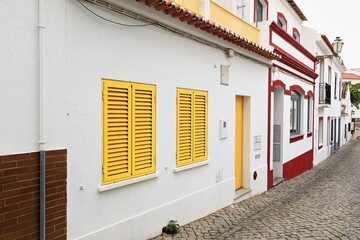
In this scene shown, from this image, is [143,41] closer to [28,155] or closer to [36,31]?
[36,31]

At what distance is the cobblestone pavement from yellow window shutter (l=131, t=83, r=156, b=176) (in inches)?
52.5

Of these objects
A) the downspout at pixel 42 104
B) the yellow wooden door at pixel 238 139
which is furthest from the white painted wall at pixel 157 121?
the yellow wooden door at pixel 238 139

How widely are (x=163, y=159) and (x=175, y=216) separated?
1.17m

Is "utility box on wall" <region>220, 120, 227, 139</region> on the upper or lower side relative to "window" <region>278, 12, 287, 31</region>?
lower

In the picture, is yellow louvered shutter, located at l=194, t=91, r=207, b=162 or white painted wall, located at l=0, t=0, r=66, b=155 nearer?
white painted wall, located at l=0, t=0, r=66, b=155

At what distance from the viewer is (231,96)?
26.0ft

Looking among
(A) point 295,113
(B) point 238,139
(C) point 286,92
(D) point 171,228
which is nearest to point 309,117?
(A) point 295,113

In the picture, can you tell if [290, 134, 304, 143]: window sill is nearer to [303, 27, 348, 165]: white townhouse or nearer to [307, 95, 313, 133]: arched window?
[307, 95, 313, 133]: arched window

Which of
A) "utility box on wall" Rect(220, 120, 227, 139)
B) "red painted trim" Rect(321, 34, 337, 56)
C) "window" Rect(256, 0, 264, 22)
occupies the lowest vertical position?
"utility box on wall" Rect(220, 120, 227, 139)

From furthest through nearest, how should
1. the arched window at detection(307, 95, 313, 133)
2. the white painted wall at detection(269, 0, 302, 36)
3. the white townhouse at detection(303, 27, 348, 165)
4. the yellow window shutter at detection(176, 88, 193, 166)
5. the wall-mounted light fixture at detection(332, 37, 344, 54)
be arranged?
the wall-mounted light fixture at detection(332, 37, 344, 54) < the white townhouse at detection(303, 27, 348, 165) < the arched window at detection(307, 95, 313, 133) < the white painted wall at detection(269, 0, 302, 36) < the yellow window shutter at detection(176, 88, 193, 166)

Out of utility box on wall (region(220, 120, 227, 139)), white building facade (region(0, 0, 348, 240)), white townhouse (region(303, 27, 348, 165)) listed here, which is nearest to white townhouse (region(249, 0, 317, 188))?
white building facade (region(0, 0, 348, 240))

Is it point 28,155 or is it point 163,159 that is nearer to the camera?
point 28,155

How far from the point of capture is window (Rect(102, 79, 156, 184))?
459 cm

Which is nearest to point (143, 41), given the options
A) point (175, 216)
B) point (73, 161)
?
point (73, 161)
